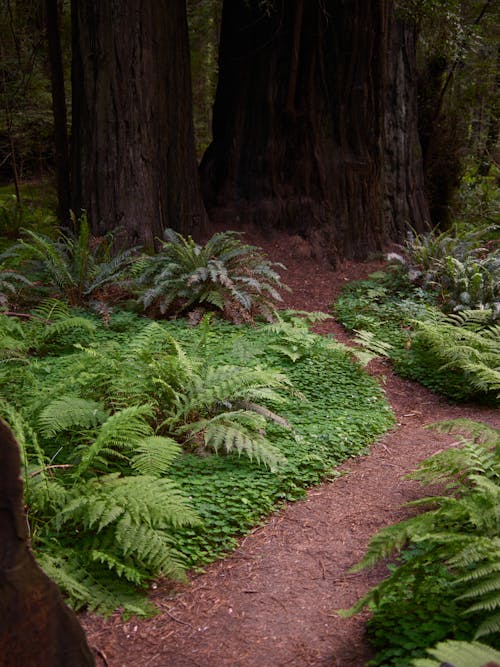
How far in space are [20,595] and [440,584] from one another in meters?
1.91

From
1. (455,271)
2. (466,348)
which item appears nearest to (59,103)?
(455,271)

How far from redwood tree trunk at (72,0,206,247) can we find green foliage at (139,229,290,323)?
87 centimetres

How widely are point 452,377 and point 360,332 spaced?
1035 millimetres

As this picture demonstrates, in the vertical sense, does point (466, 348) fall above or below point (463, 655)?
below

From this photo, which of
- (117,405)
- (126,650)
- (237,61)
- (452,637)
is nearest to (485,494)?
(452,637)

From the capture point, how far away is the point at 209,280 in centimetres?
704

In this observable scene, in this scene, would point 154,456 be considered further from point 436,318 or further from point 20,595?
point 436,318

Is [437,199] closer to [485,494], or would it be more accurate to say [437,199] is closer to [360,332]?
[360,332]

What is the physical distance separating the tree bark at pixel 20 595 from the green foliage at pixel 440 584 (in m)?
1.26

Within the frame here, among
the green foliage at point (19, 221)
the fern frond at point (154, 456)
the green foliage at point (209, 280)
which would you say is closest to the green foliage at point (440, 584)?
the fern frond at point (154, 456)

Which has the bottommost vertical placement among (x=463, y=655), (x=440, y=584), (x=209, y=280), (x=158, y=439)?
(x=440, y=584)

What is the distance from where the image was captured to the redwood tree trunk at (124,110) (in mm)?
7688

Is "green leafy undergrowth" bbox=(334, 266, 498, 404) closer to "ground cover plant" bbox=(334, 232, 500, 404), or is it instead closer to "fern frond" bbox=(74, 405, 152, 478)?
"ground cover plant" bbox=(334, 232, 500, 404)

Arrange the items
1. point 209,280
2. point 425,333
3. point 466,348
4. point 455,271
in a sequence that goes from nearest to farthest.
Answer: point 466,348 → point 425,333 → point 209,280 → point 455,271
